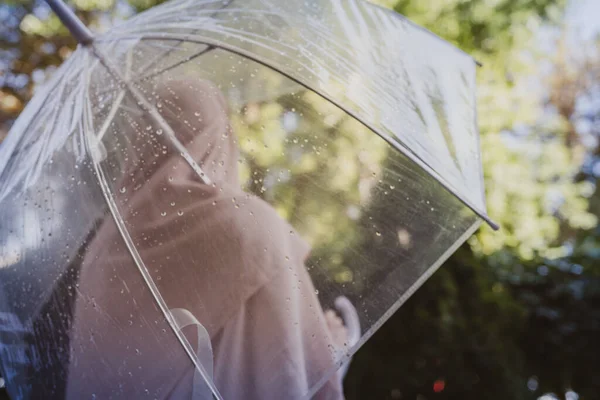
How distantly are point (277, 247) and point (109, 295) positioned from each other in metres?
0.46

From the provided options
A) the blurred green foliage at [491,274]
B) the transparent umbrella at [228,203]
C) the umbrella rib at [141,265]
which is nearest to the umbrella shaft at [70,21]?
the transparent umbrella at [228,203]

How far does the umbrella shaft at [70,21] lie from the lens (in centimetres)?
164

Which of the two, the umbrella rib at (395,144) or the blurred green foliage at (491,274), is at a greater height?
the umbrella rib at (395,144)

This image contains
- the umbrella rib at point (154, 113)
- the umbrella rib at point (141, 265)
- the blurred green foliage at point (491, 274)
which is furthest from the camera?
the blurred green foliage at point (491, 274)

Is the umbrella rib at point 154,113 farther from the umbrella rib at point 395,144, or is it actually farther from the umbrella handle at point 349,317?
the umbrella handle at point 349,317

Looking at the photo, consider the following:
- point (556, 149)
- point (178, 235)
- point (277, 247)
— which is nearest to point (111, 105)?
point (178, 235)

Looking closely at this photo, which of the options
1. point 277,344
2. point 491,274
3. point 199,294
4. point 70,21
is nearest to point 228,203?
point 199,294

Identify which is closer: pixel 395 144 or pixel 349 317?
pixel 349 317

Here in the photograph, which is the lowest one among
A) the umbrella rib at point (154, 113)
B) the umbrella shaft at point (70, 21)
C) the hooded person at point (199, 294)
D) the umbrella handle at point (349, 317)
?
the umbrella handle at point (349, 317)

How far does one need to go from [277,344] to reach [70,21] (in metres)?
1.10

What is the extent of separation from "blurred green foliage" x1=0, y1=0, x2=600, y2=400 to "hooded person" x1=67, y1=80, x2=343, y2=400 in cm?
279

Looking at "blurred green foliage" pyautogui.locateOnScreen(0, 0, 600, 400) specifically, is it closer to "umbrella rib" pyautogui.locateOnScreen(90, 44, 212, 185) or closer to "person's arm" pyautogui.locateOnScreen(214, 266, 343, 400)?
"person's arm" pyautogui.locateOnScreen(214, 266, 343, 400)

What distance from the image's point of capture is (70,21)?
1684 mm

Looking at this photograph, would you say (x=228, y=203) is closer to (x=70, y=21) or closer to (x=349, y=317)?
(x=349, y=317)
